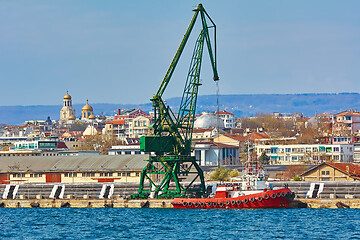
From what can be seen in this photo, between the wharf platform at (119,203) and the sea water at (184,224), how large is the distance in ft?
9.73

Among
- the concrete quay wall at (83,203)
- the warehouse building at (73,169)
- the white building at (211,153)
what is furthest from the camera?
the white building at (211,153)

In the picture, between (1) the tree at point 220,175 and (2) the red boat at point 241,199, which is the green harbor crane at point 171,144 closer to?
(2) the red boat at point 241,199

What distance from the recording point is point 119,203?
9469 cm

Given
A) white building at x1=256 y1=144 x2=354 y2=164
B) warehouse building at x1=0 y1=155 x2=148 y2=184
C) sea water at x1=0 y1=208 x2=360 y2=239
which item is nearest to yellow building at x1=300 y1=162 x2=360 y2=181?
warehouse building at x1=0 y1=155 x2=148 y2=184

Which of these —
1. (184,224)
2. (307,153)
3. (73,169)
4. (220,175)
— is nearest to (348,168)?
(220,175)

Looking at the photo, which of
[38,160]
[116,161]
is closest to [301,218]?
[116,161]

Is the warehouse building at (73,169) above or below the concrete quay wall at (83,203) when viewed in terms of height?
above

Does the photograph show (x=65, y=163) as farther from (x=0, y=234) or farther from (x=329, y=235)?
(x=329, y=235)

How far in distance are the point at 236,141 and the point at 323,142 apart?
2816 cm

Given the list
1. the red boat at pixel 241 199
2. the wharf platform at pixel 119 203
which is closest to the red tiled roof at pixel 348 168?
the wharf platform at pixel 119 203

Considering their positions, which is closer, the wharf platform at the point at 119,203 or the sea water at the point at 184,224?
the sea water at the point at 184,224

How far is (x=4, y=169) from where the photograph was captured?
5032 inches

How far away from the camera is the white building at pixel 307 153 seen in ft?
513

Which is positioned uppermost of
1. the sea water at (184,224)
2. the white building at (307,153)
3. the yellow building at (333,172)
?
the white building at (307,153)
